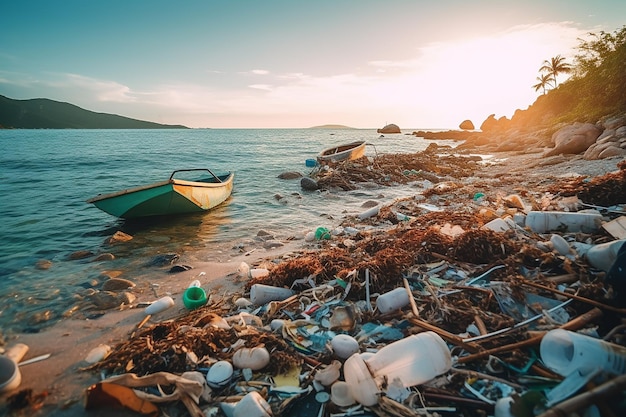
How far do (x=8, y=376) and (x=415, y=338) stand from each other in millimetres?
3666

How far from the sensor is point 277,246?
24.5 feet

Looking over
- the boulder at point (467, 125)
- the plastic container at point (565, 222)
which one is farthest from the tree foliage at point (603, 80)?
the boulder at point (467, 125)

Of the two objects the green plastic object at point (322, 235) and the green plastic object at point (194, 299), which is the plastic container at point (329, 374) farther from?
the green plastic object at point (322, 235)

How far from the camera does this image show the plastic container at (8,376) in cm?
266

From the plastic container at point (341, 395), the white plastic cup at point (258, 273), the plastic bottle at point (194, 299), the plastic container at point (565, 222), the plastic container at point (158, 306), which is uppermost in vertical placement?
the plastic container at point (565, 222)

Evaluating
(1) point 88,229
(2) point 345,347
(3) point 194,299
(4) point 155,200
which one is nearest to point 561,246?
(2) point 345,347

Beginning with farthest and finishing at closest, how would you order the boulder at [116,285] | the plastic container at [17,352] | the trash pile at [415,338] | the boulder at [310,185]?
the boulder at [310,185] < the boulder at [116,285] < the plastic container at [17,352] < the trash pile at [415,338]

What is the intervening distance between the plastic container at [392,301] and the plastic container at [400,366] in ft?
3.07

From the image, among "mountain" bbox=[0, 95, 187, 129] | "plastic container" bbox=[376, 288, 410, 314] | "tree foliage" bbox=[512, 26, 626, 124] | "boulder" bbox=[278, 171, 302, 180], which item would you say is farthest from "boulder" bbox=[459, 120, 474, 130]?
"mountain" bbox=[0, 95, 187, 129]

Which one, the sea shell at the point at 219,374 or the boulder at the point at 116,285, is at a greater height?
the sea shell at the point at 219,374

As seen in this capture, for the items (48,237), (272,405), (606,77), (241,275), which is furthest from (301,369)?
(606,77)

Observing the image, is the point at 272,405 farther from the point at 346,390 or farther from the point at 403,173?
the point at 403,173

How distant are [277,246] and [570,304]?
577 centimetres

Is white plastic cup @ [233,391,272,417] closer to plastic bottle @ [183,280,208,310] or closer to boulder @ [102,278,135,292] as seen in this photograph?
plastic bottle @ [183,280,208,310]
